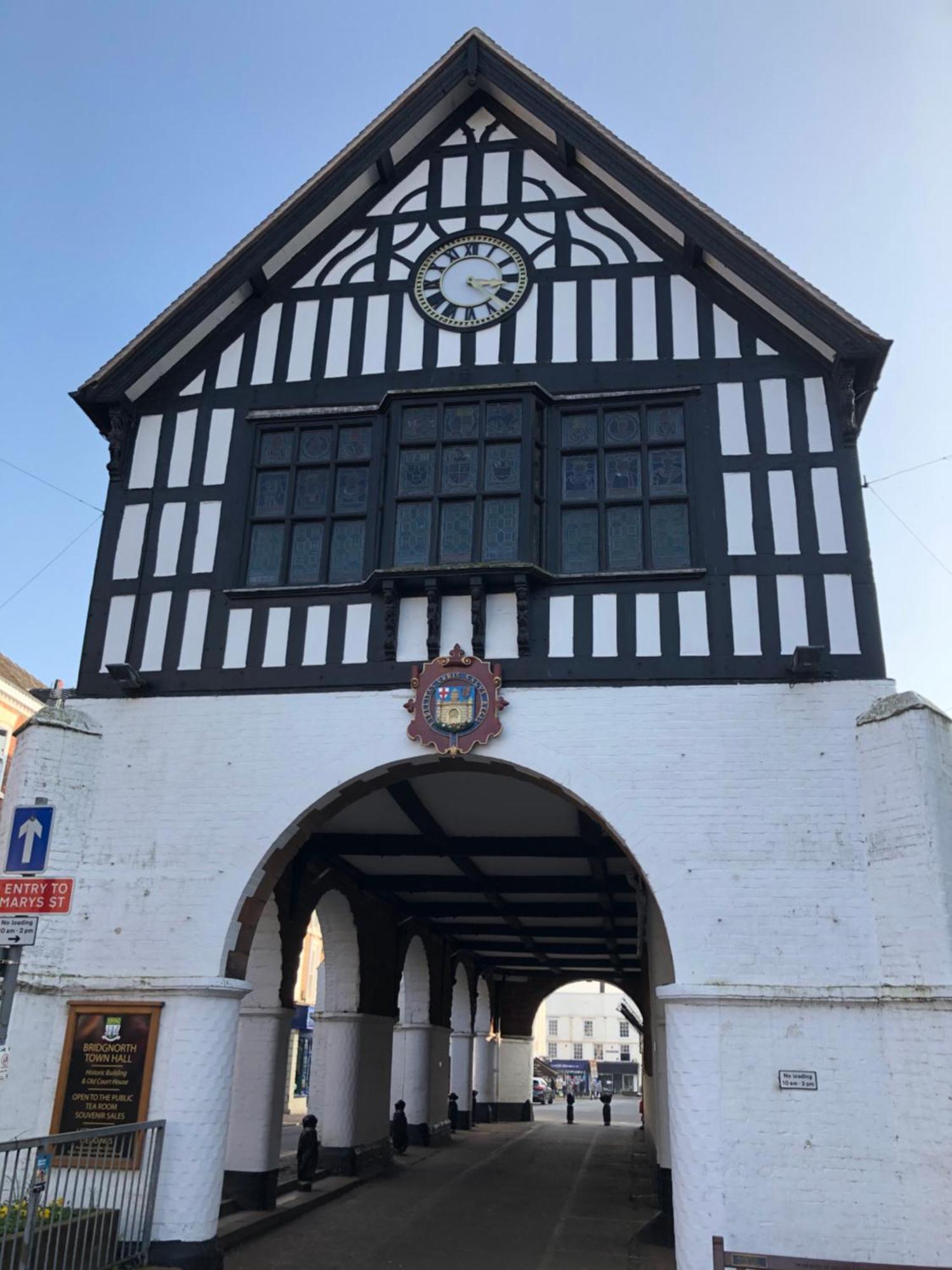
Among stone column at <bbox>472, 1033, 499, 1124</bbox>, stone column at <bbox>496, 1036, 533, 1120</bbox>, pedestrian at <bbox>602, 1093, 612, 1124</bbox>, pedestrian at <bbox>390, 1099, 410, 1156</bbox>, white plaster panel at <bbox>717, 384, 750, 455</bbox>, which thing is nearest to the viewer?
white plaster panel at <bbox>717, 384, 750, 455</bbox>

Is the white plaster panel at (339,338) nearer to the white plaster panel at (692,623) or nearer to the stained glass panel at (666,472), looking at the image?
the stained glass panel at (666,472)

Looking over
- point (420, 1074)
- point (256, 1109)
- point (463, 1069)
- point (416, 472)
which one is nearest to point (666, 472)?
point (416, 472)

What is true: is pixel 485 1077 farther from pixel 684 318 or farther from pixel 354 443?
pixel 684 318

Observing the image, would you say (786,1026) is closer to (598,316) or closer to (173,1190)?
(173,1190)

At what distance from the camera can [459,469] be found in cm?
1128

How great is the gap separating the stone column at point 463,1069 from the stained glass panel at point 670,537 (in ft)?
68.0

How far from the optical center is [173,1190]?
9234 mm

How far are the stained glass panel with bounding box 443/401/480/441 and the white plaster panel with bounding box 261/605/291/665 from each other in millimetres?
2604

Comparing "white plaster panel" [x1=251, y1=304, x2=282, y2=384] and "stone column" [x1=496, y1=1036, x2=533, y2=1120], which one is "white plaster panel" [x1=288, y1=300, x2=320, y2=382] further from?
"stone column" [x1=496, y1=1036, x2=533, y2=1120]

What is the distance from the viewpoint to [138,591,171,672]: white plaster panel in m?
11.1

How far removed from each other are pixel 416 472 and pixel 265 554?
1.88 metres

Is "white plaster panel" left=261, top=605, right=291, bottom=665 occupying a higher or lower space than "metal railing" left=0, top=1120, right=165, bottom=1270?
higher

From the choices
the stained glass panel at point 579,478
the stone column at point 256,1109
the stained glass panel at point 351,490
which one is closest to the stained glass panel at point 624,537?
the stained glass panel at point 579,478

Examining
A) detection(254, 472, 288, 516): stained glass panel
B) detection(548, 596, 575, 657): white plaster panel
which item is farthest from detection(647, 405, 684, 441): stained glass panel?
detection(254, 472, 288, 516): stained glass panel
